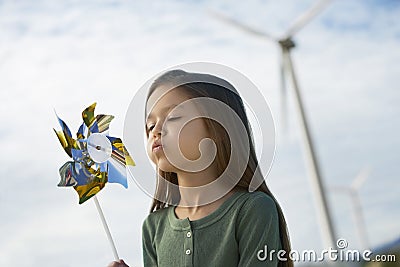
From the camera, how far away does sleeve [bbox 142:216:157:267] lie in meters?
1.33

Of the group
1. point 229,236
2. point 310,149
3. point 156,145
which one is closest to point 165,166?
point 156,145

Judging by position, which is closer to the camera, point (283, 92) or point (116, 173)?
point (116, 173)

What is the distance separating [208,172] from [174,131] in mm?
83

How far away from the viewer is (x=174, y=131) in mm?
1236

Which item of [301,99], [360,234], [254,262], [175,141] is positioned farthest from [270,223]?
[360,234]

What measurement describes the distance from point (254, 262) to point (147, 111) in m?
0.29

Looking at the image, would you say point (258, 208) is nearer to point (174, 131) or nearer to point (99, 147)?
point (174, 131)

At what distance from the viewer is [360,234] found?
5820 mm

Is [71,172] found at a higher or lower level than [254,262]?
higher

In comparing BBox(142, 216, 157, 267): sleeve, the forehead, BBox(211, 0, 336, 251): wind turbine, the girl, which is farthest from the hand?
BBox(211, 0, 336, 251): wind turbine

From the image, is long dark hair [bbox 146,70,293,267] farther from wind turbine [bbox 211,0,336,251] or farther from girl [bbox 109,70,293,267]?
wind turbine [bbox 211,0,336,251]

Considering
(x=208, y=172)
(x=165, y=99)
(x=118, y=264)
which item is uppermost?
(x=165, y=99)

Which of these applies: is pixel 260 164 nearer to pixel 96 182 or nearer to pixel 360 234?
pixel 96 182

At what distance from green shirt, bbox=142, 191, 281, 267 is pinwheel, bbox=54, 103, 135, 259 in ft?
0.36
